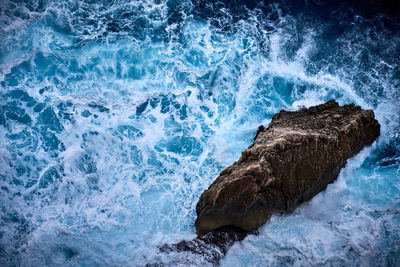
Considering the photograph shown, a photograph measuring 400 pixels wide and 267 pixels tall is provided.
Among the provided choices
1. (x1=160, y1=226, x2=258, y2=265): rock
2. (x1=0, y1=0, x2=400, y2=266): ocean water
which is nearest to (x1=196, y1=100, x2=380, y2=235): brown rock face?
Answer: (x1=160, y1=226, x2=258, y2=265): rock

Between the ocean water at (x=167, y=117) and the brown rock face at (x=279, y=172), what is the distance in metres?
0.50

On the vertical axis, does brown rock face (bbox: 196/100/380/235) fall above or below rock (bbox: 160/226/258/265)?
above

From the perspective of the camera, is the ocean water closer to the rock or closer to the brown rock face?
the rock

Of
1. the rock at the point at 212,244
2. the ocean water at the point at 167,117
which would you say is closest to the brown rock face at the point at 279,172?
the rock at the point at 212,244

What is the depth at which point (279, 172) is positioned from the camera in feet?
15.9

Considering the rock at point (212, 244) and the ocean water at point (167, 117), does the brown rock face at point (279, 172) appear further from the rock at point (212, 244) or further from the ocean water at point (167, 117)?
the ocean water at point (167, 117)

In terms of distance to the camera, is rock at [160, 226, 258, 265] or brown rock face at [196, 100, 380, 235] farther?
rock at [160, 226, 258, 265]

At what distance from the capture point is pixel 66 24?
757 centimetres

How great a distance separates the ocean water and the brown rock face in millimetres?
497

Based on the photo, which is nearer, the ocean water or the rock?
the rock

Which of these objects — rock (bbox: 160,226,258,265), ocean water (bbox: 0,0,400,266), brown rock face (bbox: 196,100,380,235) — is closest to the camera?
brown rock face (bbox: 196,100,380,235)

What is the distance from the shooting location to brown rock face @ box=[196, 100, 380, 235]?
474cm

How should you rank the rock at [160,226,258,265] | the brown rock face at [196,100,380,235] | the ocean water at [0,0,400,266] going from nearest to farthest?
the brown rock face at [196,100,380,235] → the rock at [160,226,258,265] → the ocean water at [0,0,400,266]

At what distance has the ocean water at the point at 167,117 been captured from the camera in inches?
209
